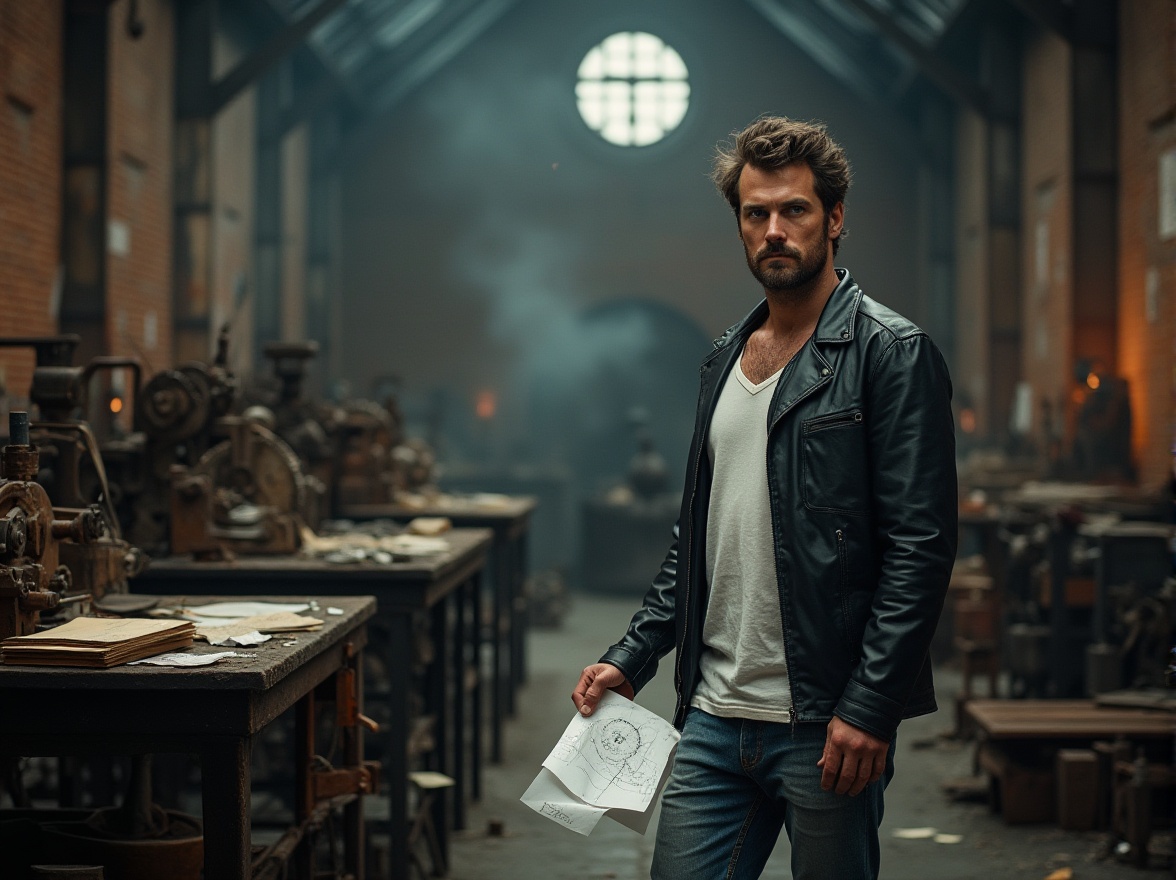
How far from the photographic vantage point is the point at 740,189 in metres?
2.39

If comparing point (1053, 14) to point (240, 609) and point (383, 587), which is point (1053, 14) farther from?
point (240, 609)

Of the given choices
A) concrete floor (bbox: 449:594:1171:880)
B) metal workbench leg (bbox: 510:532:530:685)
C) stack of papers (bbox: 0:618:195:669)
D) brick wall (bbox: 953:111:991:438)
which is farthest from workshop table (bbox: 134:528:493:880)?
brick wall (bbox: 953:111:991:438)

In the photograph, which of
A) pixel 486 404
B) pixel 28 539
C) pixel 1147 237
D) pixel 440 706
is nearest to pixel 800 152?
pixel 28 539

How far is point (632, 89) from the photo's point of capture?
1617cm

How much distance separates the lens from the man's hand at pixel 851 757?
213cm

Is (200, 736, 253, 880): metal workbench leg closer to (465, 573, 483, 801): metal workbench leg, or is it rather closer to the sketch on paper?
the sketch on paper

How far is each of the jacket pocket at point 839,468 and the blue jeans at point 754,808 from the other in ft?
1.19

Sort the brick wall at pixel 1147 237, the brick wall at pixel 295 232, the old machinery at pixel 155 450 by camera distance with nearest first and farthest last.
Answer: the old machinery at pixel 155 450
the brick wall at pixel 1147 237
the brick wall at pixel 295 232

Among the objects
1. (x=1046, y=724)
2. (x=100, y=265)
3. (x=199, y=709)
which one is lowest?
(x=1046, y=724)

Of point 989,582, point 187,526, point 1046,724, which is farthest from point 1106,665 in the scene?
point 187,526

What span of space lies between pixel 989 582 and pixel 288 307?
326 inches

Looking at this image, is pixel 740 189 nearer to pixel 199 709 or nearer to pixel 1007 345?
pixel 199 709

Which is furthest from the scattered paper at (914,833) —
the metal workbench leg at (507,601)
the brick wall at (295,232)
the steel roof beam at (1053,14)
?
the brick wall at (295,232)

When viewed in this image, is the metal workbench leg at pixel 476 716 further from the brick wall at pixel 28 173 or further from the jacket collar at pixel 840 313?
the jacket collar at pixel 840 313
